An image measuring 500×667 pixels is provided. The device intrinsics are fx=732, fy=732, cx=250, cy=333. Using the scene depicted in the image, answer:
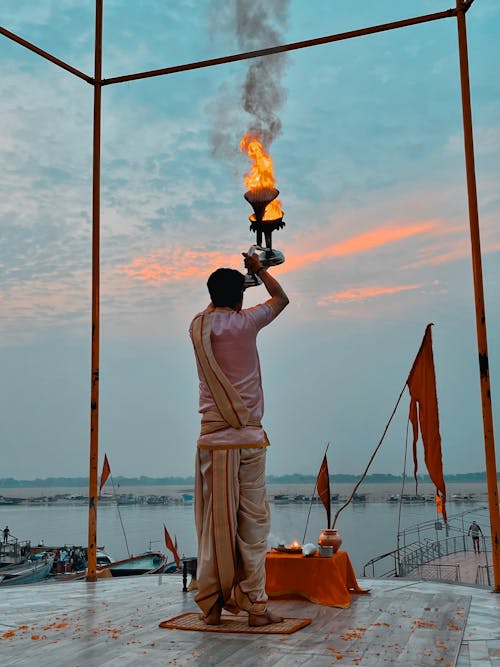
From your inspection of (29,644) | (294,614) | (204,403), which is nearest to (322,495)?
(294,614)

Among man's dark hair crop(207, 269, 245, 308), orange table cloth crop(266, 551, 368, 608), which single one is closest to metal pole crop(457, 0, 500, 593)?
orange table cloth crop(266, 551, 368, 608)

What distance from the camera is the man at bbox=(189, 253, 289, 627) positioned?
4.10m

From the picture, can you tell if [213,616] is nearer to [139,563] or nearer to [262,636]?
[262,636]

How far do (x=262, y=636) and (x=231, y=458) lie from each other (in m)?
0.96

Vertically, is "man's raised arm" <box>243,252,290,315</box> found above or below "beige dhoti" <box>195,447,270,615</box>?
above

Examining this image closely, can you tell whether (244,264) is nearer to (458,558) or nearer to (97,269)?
(97,269)

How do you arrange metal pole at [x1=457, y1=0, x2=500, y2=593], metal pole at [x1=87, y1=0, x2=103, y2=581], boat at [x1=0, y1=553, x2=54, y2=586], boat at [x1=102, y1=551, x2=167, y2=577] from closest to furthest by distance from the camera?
metal pole at [x1=457, y1=0, x2=500, y2=593] < metal pole at [x1=87, y1=0, x2=103, y2=581] < boat at [x1=0, y1=553, x2=54, y2=586] < boat at [x1=102, y1=551, x2=167, y2=577]

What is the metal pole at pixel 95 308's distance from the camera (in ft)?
20.2

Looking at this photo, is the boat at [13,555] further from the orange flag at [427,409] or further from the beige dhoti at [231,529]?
the beige dhoti at [231,529]

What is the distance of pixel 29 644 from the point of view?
144 inches

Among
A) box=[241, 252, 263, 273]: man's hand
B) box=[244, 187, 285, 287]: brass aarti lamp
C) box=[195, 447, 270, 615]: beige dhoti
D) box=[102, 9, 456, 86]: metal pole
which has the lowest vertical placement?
box=[195, 447, 270, 615]: beige dhoti

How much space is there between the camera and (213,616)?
13.5 feet

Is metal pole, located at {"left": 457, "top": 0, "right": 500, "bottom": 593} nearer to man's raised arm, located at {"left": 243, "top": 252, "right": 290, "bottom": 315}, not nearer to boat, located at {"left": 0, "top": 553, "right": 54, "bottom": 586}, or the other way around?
man's raised arm, located at {"left": 243, "top": 252, "right": 290, "bottom": 315}

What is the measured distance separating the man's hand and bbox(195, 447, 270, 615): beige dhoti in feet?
3.55
